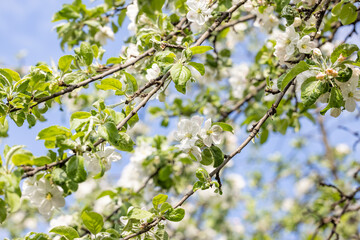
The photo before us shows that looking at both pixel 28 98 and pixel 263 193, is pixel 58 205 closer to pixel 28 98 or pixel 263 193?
pixel 28 98

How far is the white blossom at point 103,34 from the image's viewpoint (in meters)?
2.42

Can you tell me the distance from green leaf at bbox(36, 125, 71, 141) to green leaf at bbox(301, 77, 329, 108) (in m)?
0.83

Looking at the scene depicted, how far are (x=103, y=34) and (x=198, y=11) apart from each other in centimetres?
104

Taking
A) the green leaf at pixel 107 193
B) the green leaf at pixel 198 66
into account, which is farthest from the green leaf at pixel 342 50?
the green leaf at pixel 107 193

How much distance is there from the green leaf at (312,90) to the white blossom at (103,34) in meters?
1.50

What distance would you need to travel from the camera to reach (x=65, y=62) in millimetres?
1526

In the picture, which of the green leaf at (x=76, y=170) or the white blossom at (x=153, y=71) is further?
the white blossom at (x=153, y=71)

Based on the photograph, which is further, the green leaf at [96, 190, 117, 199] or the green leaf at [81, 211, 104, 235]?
the green leaf at [96, 190, 117, 199]

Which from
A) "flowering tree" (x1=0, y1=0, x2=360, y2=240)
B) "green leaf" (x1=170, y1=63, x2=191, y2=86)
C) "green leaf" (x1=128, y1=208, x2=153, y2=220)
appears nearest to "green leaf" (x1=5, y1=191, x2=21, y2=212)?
"flowering tree" (x1=0, y1=0, x2=360, y2=240)

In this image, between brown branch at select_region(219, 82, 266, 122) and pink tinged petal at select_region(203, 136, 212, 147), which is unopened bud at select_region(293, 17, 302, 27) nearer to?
pink tinged petal at select_region(203, 136, 212, 147)

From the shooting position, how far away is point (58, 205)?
147cm

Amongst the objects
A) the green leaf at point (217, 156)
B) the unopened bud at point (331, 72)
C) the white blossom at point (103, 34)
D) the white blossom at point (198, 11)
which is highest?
the white blossom at point (103, 34)

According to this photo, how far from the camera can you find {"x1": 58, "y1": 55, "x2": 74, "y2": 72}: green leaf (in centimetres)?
151

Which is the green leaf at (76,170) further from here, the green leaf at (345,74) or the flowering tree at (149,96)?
the green leaf at (345,74)
